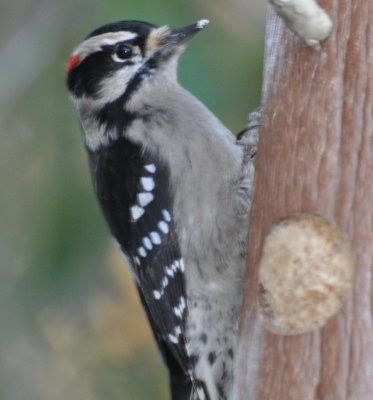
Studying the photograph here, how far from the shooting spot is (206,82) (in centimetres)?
459

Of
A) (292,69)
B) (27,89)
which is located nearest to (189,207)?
(292,69)

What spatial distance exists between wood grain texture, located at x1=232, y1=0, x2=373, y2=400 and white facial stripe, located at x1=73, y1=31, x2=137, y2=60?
0.92 m

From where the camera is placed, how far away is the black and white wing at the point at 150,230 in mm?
3625

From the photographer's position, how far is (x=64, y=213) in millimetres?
4801

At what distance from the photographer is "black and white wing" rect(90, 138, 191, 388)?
362cm

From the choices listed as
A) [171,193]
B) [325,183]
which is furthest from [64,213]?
[325,183]

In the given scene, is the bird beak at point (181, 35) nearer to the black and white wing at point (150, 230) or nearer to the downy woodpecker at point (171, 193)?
the downy woodpecker at point (171, 193)

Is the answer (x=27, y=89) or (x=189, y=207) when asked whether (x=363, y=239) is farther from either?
(x=27, y=89)

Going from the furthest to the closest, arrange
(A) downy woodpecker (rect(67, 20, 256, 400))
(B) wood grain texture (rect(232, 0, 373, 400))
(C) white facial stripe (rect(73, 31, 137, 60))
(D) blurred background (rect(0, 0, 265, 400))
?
1. (D) blurred background (rect(0, 0, 265, 400))
2. (C) white facial stripe (rect(73, 31, 137, 60))
3. (A) downy woodpecker (rect(67, 20, 256, 400))
4. (B) wood grain texture (rect(232, 0, 373, 400))

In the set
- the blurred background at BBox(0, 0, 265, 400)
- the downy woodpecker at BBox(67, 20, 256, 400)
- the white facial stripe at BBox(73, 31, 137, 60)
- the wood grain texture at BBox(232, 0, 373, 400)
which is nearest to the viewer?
the wood grain texture at BBox(232, 0, 373, 400)

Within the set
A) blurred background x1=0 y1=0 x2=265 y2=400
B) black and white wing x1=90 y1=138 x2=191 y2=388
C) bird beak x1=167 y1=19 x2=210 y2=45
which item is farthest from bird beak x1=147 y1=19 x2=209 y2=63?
blurred background x1=0 y1=0 x2=265 y2=400

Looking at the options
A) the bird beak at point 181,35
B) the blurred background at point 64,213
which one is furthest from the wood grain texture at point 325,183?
the blurred background at point 64,213

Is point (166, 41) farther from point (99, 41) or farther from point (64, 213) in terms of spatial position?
point (64, 213)

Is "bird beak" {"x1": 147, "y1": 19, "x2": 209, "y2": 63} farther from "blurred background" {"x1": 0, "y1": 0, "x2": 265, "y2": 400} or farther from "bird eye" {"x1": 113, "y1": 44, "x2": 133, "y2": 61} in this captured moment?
"blurred background" {"x1": 0, "y1": 0, "x2": 265, "y2": 400}
